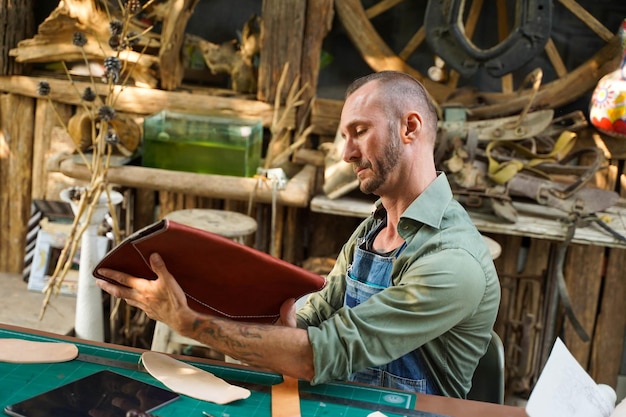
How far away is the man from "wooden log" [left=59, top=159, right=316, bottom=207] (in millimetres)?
1567

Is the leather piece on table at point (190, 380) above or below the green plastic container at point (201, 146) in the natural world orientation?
below

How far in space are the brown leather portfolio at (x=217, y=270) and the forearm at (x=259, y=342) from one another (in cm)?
7

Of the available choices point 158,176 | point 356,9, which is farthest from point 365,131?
point 356,9

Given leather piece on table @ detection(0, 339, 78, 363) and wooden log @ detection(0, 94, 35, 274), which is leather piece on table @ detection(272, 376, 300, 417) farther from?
wooden log @ detection(0, 94, 35, 274)

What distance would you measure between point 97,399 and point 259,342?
0.44m

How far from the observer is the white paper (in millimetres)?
1989

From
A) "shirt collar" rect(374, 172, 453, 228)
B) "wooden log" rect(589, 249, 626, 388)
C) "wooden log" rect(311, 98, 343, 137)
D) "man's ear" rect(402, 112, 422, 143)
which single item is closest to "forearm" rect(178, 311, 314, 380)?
"shirt collar" rect(374, 172, 453, 228)

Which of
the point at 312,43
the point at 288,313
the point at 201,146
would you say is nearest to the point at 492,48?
the point at 312,43

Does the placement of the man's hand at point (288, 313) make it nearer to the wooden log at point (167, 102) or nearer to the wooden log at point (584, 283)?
the wooden log at point (167, 102)

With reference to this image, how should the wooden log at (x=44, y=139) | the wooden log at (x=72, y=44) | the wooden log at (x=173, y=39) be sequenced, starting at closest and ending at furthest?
the wooden log at (x=173, y=39) → the wooden log at (x=72, y=44) → the wooden log at (x=44, y=139)

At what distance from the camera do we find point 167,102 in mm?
4980

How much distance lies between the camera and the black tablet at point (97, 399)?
6.36ft

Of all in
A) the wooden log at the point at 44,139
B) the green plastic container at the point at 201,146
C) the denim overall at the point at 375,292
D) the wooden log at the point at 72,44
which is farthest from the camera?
the wooden log at the point at 44,139

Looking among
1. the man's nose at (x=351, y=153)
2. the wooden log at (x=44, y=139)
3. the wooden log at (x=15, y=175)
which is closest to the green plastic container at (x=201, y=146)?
the wooden log at (x=44, y=139)
